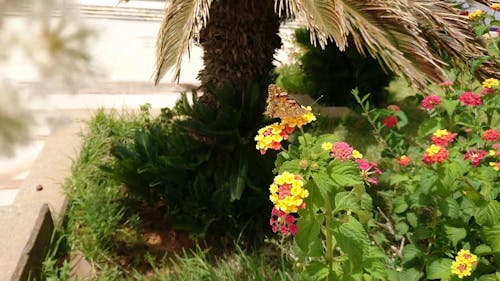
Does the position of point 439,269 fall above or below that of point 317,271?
below

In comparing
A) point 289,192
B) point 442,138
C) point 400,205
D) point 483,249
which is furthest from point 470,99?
point 289,192

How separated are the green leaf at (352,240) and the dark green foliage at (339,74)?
11.3 feet

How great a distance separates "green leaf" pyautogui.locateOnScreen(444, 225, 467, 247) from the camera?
182 cm

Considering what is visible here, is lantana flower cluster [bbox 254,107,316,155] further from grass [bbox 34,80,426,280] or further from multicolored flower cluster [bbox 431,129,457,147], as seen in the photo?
grass [bbox 34,80,426,280]

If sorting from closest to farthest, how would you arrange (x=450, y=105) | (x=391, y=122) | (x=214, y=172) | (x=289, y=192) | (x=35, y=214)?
(x=289, y=192) → (x=450, y=105) → (x=391, y=122) → (x=35, y=214) → (x=214, y=172)

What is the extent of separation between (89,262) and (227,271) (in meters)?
0.81

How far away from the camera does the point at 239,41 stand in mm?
2898

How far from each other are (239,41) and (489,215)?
1773 mm

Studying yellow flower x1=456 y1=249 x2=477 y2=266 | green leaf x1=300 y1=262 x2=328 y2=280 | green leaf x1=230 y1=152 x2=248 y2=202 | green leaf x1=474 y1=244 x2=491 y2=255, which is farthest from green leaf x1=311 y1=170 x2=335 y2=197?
green leaf x1=230 y1=152 x2=248 y2=202

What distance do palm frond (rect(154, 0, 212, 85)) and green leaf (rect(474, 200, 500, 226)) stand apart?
1320 millimetres

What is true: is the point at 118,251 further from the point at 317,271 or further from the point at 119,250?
the point at 317,271

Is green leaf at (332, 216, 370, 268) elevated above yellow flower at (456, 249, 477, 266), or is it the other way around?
Answer: green leaf at (332, 216, 370, 268)

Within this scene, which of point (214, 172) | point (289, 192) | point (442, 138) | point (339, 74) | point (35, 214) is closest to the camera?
point (289, 192)

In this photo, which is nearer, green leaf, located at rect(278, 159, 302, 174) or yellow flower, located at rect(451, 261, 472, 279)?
green leaf, located at rect(278, 159, 302, 174)
